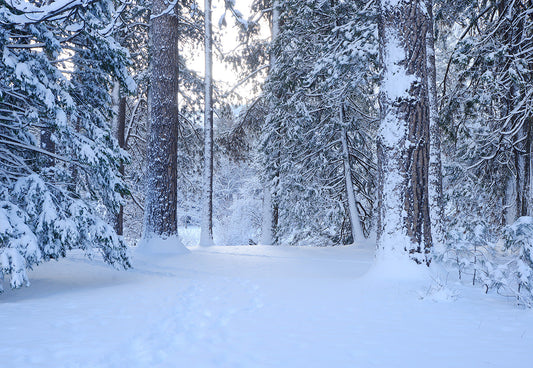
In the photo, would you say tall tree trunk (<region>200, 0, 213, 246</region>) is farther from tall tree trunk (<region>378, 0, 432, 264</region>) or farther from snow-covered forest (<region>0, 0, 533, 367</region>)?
tall tree trunk (<region>378, 0, 432, 264</region>)

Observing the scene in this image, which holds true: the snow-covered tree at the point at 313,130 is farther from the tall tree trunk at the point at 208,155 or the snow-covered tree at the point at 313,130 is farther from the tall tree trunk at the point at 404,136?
the tall tree trunk at the point at 404,136

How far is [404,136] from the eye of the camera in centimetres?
503

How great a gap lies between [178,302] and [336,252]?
6257 mm

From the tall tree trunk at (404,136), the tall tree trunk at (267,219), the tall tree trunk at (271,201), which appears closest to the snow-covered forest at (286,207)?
the tall tree trunk at (404,136)

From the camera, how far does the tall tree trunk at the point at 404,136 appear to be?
16.3 feet

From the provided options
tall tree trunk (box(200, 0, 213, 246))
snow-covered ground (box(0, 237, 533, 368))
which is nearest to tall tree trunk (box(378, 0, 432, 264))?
snow-covered ground (box(0, 237, 533, 368))

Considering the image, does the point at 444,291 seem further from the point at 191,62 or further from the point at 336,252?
the point at 191,62

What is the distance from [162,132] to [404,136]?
5715mm

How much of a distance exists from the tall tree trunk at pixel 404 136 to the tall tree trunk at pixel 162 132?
5153mm

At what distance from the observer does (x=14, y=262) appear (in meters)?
4.12

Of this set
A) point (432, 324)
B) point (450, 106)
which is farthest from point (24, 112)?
point (450, 106)

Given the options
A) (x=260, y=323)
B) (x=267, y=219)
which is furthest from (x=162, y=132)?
(x=260, y=323)

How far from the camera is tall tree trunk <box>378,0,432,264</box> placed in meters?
4.97

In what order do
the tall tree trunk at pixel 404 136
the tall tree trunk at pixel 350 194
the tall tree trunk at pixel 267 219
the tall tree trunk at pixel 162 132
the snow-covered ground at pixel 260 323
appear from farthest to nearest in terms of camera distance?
the tall tree trunk at pixel 267 219, the tall tree trunk at pixel 350 194, the tall tree trunk at pixel 162 132, the tall tree trunk at pixel 404 136, the snow-covered ground at pixel 260 323
